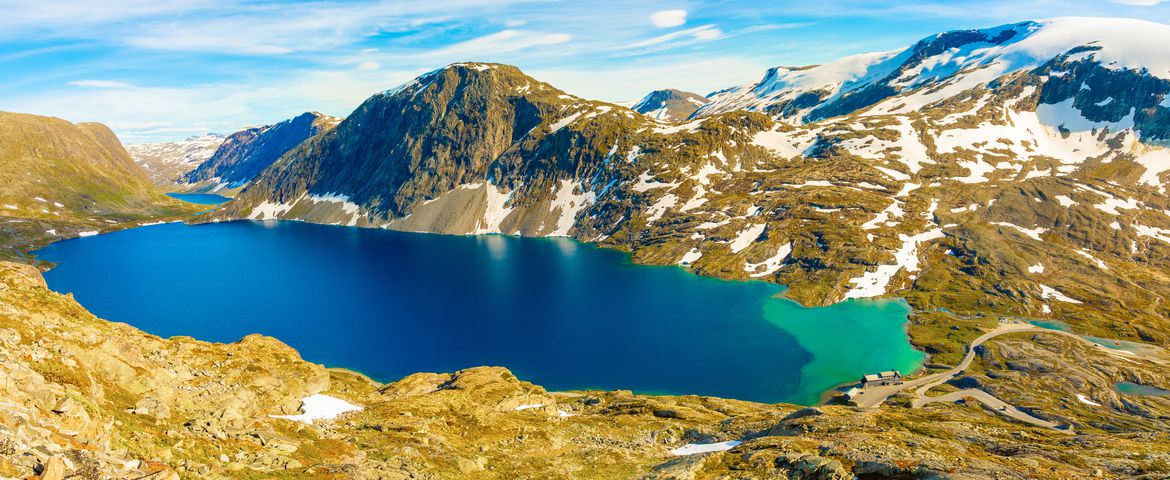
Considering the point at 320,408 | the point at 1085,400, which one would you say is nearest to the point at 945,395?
the point at 1085,400

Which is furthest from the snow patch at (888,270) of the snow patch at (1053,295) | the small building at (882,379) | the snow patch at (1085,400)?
the snow patch at (1085,400)

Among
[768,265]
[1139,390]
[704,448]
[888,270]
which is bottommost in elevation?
[1139,390]

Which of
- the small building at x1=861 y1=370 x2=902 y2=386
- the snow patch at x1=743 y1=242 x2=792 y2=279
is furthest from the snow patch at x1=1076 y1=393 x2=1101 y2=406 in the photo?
the snow patch at x1=743 y1=242 x2=792 y2=279

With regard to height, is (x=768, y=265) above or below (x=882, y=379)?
below

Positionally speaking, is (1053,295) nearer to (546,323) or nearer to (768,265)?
(768,265)

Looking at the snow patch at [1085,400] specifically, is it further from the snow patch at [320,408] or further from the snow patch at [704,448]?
the snow patch at [320,408]

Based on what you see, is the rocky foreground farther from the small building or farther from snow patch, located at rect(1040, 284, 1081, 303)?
snow patch, located at rect(1040, 284, 1081, 303)

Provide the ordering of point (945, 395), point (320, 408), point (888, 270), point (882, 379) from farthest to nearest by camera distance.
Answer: point (888, 270)
point (882, 379)
point (945, 395)
point (320, 408)
